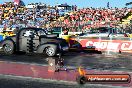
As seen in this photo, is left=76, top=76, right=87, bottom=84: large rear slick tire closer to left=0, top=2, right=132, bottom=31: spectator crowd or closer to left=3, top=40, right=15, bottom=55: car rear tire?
left=3, top=40, right=15, bottom=55: car rear tire

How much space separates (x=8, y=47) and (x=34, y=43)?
167 cm

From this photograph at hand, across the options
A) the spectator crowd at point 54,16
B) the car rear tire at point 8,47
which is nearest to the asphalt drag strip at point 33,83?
the car rear tire at point 8,47

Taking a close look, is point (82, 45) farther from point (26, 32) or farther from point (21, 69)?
point (21, 69)

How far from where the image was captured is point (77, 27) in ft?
119

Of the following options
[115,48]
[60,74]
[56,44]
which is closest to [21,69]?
[60,74]

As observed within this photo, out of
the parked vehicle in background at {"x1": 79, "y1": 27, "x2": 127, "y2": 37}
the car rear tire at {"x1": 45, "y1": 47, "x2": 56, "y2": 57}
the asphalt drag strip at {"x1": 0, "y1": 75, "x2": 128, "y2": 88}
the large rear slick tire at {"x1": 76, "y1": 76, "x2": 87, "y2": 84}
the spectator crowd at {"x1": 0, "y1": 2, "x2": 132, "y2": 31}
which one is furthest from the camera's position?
the spectator crowd at {"x1": 0, "y1": 2, "x2": 132, "y2": 31}

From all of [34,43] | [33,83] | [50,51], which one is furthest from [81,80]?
[34,43]

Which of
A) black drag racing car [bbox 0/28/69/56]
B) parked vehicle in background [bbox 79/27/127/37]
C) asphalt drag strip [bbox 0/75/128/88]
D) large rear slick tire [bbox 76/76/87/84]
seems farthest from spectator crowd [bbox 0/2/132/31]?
large rear slick tire [bbox 76/76/87/84]

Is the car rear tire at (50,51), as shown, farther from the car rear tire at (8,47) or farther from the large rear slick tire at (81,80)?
the large rear slick tire at (81,80)

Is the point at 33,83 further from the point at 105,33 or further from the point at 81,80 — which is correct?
the point at 105,33

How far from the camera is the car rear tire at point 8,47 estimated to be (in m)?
20.2

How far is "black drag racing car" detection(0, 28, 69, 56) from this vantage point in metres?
19.3

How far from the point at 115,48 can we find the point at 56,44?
516 centimetres

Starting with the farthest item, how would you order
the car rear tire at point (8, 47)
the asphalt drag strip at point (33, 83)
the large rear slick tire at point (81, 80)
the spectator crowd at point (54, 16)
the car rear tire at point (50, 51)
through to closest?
the spectator crowd at point (54, 16)
the car rear tire at point (8, 47)
the car rear tire at point (50, 51)
the large rear slick tire at point (81, 80)
the asphalt drag strip at point (33, 83)
